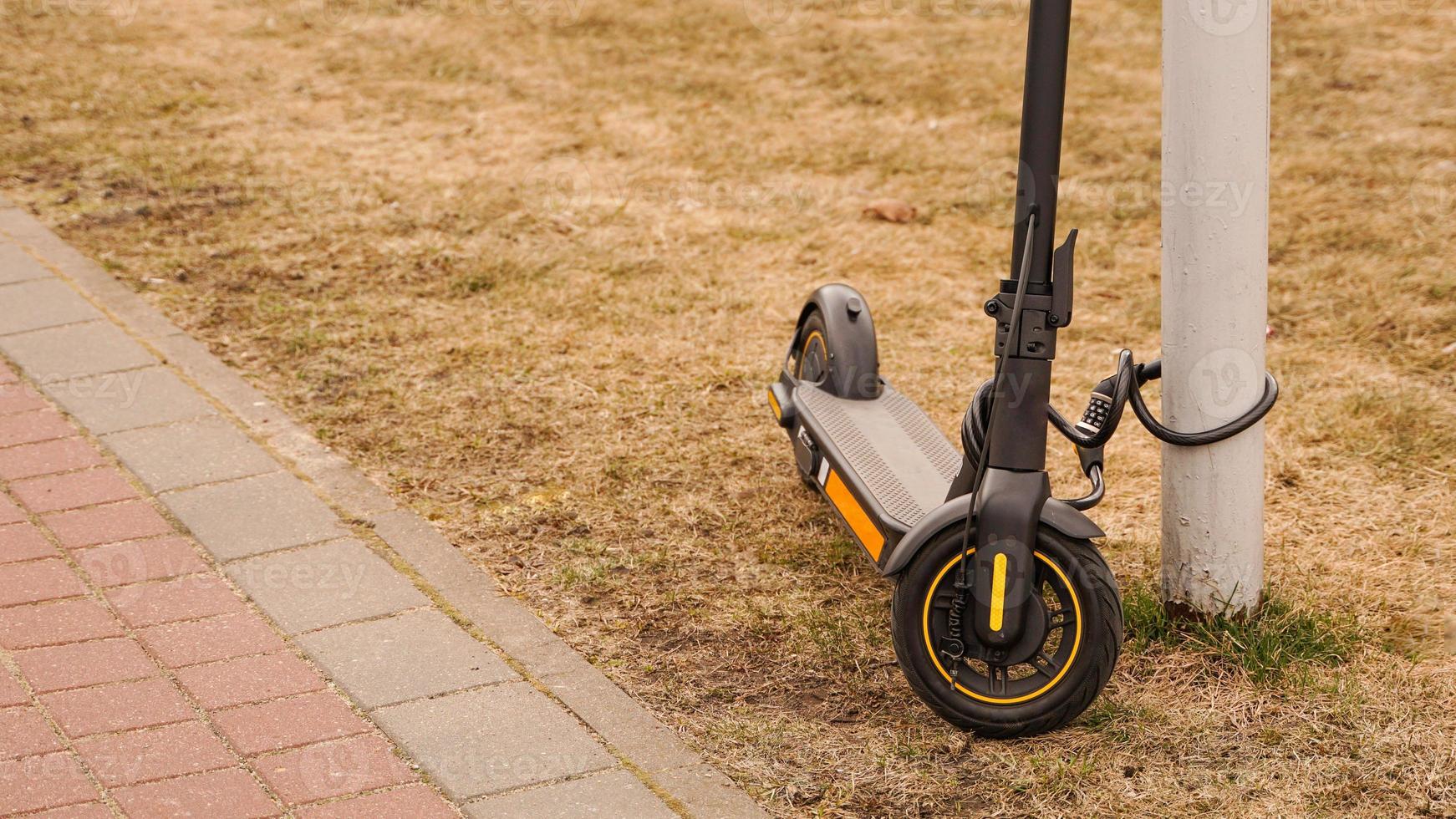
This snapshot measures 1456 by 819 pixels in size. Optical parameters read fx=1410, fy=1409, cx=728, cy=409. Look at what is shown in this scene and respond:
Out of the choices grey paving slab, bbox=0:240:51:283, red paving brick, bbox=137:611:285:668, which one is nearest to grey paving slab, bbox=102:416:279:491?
red paving brick, bbox=137:611:285:668

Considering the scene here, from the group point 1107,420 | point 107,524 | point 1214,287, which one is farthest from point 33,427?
point 1214,287

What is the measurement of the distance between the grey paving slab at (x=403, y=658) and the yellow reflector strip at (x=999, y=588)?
43.0 inches

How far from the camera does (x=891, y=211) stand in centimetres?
627

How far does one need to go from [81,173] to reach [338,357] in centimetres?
250

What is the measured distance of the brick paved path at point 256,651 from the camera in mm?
2789

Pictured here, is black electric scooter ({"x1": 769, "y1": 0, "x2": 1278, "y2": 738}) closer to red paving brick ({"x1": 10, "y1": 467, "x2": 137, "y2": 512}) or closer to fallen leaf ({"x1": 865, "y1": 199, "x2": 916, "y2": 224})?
red paving brick ({"x1": 10, "y1": 467, "x2": 137, "y2": 512})

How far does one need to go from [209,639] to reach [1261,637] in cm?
243

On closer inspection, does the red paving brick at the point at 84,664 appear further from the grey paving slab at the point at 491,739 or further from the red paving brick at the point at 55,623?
the grey paving slab at the point at 491,739

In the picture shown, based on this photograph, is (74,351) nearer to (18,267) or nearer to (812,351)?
(18,267)

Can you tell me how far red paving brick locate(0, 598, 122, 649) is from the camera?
10.6 ft

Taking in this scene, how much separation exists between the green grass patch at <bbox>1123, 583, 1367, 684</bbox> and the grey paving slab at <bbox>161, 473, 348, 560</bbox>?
208cm

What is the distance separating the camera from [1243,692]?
3.12 meters

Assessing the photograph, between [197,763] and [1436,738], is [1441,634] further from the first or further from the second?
[197,763]

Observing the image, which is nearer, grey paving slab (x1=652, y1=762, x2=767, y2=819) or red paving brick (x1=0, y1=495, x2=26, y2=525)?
grey paving slab (x1=652, y1=762, x2=767, y2=819)
